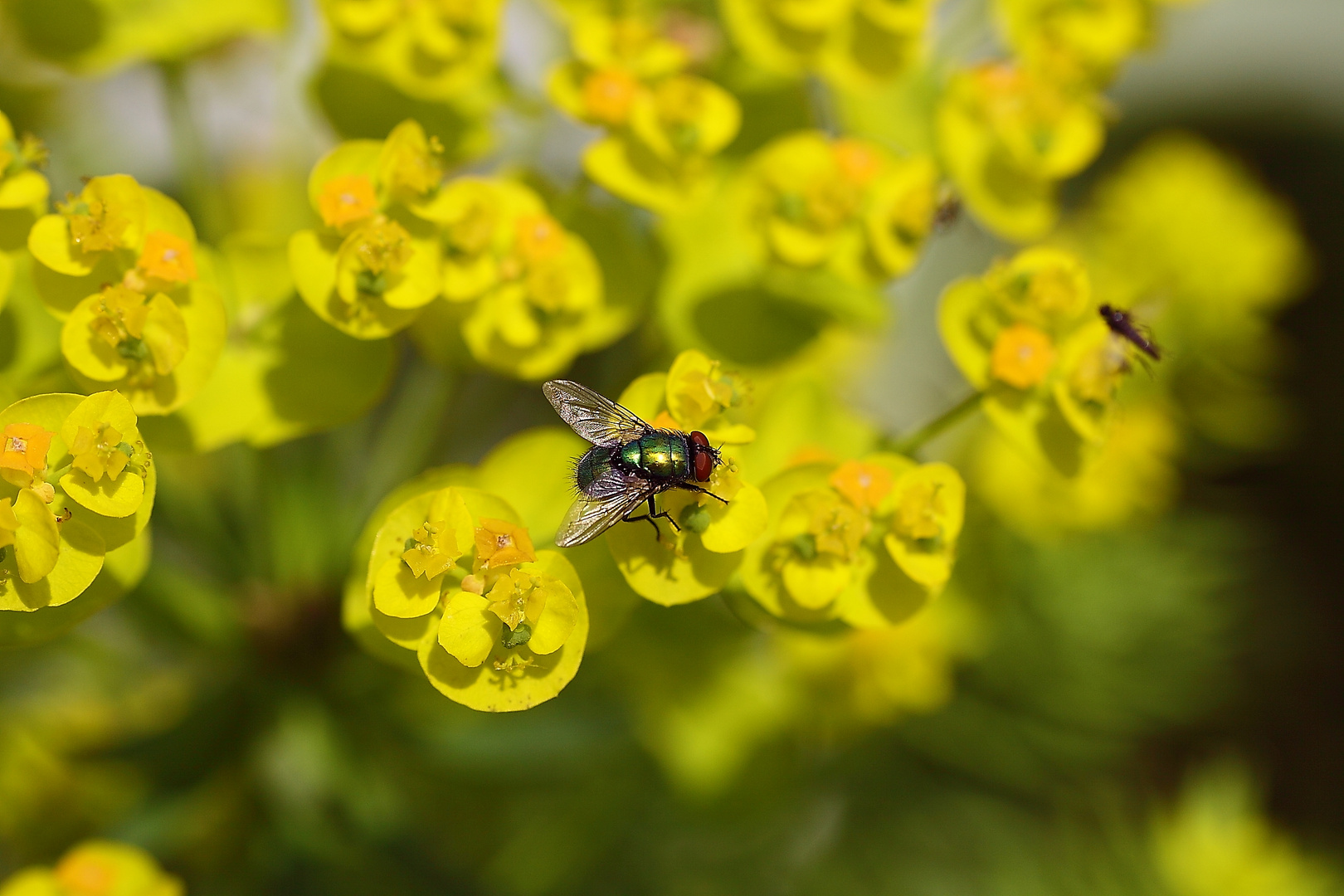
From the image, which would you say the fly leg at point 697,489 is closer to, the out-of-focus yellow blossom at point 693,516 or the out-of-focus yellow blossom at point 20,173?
the out-of-focus yellow blossom at point 693,516

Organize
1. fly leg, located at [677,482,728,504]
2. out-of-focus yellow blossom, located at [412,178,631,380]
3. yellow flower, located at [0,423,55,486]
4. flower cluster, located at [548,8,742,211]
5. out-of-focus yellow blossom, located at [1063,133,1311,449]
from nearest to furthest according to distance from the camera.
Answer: yellow flower, located at [0,423,55,486]
fly leg, located at [677,482,728,504]
out-of-focus yellow blossom, located at [412,178,631,380]
flower cluster, located at [548,8,742,211]
out-of-focus yellow blossom, located at [1063,133,1311,449]

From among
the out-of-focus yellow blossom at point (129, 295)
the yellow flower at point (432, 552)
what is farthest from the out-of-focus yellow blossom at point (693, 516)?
the out-of-focus yellow blossom at point (129, 295)

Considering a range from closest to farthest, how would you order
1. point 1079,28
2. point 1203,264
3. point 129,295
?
point 129,295 < point 1079,28 < point 1203,264

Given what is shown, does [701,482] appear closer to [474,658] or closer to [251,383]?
[474,658]

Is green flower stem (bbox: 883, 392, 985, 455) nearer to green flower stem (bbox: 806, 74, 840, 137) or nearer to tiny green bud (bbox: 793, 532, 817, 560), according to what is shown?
tiny green bud (bbox: 793, 532, 817, 560)

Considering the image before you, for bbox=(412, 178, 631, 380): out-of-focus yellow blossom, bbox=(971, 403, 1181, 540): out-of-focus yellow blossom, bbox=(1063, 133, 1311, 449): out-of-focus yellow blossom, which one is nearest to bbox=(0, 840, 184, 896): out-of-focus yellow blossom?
bbox=(412, 178, 631, 380): out-of-focus yellow blossom

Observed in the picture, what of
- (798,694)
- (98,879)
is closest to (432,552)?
(98,879)

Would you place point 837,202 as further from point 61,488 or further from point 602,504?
point 61,488
